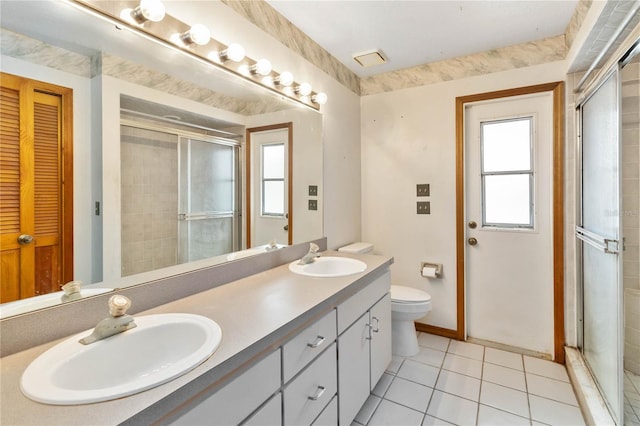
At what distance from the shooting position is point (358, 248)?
2.61 meters

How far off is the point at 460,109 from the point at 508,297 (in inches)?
62.1

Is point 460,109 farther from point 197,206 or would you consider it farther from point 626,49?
point 197,206

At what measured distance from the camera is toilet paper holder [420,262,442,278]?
2589mm

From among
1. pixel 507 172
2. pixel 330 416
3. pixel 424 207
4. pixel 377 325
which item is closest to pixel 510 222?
pixel 507 172

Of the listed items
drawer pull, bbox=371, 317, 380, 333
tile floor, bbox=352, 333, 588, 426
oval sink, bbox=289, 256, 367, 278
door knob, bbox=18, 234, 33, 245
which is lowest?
tile floor, bbox=352, 333, 588, 426

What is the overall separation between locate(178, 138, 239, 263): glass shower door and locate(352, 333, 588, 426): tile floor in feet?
4.15

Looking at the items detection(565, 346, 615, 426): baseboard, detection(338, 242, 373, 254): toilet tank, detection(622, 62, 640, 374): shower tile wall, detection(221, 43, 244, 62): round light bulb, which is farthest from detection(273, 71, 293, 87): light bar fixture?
detection(565, 346, 615, 426): baseboard

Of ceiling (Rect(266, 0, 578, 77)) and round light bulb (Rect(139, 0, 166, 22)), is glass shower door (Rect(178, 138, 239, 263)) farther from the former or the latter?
ceiling (Rect(266, 0, 578, 77))

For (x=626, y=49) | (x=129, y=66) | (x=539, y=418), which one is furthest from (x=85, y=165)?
(x=539, y=418)

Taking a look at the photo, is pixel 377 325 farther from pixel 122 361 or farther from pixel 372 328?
pixel 122 361

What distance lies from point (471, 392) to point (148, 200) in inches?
84.7

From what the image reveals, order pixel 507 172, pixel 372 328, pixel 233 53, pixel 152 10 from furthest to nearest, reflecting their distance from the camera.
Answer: pixel 507 172 → pixel 372 328 → pixel 233 53 → pixel 152 10

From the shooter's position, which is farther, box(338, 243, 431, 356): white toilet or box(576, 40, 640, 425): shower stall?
box(338, 243, 431, 356): white toilet

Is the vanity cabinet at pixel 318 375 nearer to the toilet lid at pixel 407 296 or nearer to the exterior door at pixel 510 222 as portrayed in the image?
the toilet lid at pixel 407 296
